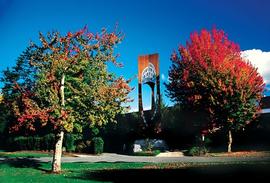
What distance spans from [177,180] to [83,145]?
32643 millimetres

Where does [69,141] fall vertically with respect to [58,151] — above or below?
above

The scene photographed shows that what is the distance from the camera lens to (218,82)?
125 feet

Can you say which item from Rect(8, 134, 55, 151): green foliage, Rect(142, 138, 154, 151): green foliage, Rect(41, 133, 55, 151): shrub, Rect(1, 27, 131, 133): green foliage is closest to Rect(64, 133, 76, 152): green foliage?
Rect(8, 134, 55, 151): green foliage

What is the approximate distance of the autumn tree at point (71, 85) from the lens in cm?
2525

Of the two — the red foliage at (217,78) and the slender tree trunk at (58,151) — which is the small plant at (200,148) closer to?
the red foliage at (217,78)

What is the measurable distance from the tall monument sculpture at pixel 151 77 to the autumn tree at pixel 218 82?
389cm

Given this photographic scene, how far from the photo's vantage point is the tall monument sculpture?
46.0 metres

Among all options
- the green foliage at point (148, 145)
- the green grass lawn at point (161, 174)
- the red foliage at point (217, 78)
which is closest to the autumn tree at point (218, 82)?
the red foliage at point (217, 78)

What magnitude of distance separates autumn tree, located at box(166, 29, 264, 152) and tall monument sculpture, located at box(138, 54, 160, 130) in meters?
3.89

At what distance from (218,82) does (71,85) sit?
660 inches

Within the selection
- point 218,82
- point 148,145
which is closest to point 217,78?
point 218,82

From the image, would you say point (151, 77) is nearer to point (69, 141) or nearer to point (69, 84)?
point (69, 141)

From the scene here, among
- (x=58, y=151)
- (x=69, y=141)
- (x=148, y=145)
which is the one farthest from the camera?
(x=69, y=141)

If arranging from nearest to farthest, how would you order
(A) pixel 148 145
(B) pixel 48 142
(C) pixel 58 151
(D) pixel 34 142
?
(C) pixel 58 151, (A) pixel 148 145, (B) pixel 48 142, (D) pixel 34 142
